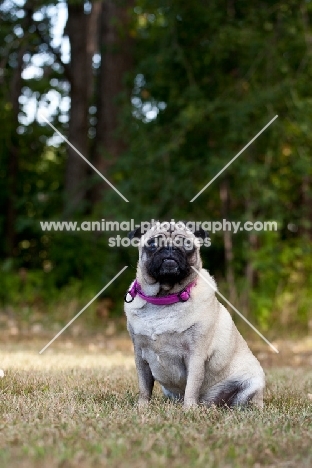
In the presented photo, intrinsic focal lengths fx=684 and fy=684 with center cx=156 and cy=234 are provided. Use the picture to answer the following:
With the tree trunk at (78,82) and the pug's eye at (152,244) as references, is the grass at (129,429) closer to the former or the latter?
the pug's eye at (152,244)

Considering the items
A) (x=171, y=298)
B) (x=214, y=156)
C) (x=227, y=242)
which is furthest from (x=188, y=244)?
(x=227, y=242)

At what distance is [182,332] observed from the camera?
199 inches

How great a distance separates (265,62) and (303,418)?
897cm

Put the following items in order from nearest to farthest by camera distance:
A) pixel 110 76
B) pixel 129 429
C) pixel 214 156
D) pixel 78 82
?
pixel 129 429, pixel 214 156, pixel 110 76, pixel 78 82

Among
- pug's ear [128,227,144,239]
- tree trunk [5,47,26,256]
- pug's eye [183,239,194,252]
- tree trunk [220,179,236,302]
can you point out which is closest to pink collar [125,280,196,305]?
pug's eye [183,239,194,252]

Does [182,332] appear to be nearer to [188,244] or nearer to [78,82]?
[188,244]

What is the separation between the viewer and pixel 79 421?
4.10 m

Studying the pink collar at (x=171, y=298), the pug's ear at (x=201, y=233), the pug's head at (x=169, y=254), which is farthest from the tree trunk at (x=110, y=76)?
the pink collar at (x=171, y=298)

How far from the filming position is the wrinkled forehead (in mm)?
5391

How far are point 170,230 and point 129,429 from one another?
1.94 meters

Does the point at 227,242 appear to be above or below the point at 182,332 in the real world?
above

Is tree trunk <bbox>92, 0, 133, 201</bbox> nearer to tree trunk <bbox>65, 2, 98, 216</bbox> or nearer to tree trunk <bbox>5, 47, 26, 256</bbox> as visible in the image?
tree trunk <bbox>65, 2, 98, 216</bbox>

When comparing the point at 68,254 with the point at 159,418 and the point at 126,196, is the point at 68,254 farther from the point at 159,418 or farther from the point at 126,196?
the point at 159,418

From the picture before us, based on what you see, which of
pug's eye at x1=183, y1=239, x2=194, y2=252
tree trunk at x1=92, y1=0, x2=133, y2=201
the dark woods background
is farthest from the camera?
tree trunk at x1=92, y1=0, x2=133, y2=201
